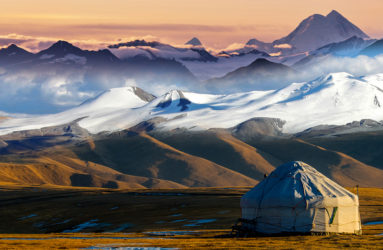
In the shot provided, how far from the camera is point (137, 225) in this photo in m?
108

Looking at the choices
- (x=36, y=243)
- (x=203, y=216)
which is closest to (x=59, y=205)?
(x=203, y=216)

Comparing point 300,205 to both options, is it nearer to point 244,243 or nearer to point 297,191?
point 297,191

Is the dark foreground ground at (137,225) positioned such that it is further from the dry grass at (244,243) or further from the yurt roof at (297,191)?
the yurt roof at (297,191)

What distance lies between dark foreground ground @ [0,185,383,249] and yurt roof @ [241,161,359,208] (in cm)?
343

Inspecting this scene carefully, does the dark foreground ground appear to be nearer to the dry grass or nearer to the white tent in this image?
the dry grass

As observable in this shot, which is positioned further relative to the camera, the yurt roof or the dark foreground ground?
the yurt roof

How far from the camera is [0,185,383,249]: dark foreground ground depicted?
63.1 m

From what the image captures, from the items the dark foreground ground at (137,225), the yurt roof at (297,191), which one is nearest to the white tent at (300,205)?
the yurt roof at (297,191)

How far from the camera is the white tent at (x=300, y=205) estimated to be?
67.7 meters

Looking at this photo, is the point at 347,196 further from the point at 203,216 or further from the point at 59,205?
the point at 59,205

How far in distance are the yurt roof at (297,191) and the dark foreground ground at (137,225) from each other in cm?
343

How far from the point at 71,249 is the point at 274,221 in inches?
775

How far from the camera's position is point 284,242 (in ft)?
201

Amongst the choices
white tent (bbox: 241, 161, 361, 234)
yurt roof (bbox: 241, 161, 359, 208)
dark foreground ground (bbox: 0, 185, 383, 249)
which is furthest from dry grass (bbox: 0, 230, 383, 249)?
yurt roof (bbox: 241, 161, 359, 208)
